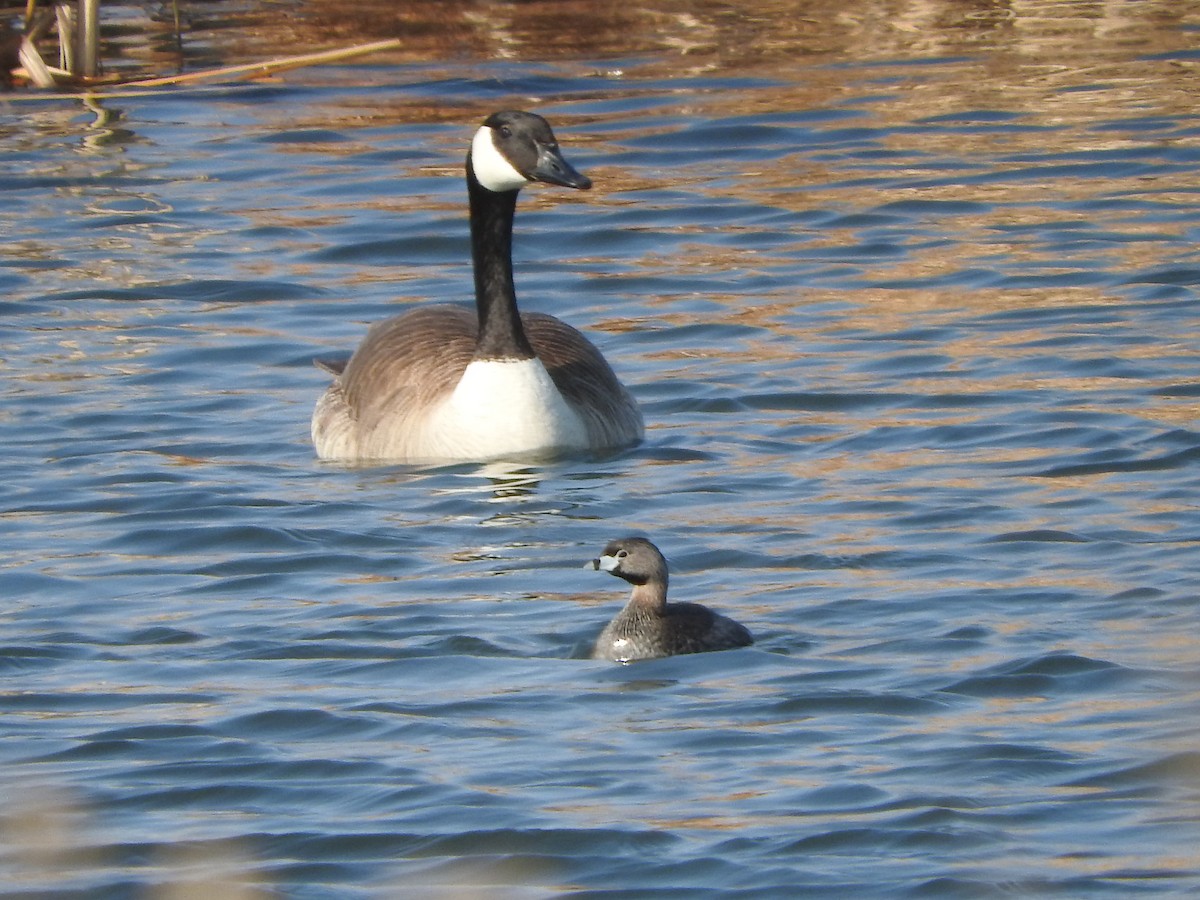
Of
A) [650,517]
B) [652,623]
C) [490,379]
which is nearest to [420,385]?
[490,379]

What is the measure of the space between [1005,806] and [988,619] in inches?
76.4

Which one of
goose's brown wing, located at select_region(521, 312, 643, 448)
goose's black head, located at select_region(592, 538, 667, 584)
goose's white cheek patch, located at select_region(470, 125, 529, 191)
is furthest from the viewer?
goose's white cheek patch, located at select_region(470, 125, 529, 191)

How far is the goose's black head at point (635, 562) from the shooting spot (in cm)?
856

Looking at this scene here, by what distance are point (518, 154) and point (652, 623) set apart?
14.0 ft

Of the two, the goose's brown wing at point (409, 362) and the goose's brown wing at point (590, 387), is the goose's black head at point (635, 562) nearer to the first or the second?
the goose's brown wing at point (590, 387)

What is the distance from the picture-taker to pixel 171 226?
18.1m

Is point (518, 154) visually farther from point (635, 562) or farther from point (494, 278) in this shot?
point (635, 562)

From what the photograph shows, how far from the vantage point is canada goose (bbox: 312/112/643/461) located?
1186cm

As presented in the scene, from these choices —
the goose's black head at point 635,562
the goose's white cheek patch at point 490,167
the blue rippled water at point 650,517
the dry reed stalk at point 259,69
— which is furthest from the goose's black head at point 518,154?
the dry reed stalk at point 259,69

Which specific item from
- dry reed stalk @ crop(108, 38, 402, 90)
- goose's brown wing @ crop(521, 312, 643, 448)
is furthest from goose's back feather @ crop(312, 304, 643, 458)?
dry reed stalk @ crop(108, 38, 402, 90)

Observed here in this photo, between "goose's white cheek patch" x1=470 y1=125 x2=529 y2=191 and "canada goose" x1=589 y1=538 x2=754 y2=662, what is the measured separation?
390 cm

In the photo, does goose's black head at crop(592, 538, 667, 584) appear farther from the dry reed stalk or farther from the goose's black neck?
the dry reed stalk

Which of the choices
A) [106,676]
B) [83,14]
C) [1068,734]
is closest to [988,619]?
[1068,734]

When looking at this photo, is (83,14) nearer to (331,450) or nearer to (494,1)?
(494,1)
